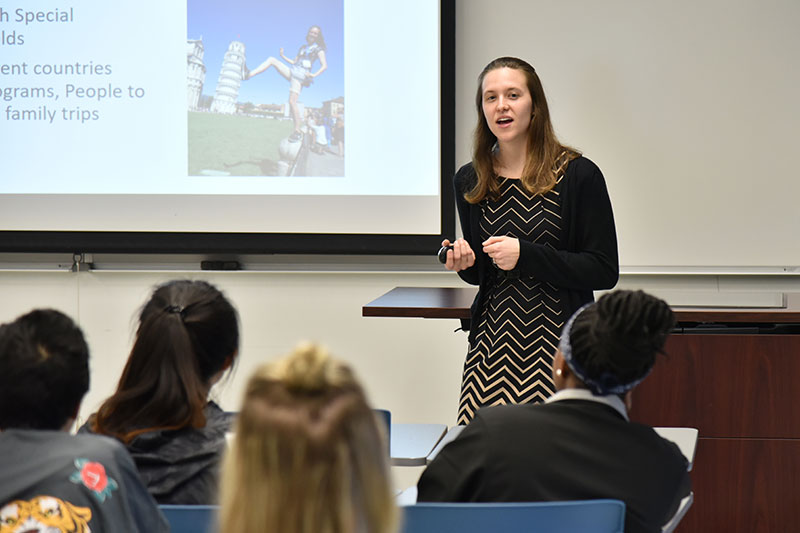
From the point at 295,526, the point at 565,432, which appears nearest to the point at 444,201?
the point at 565,432

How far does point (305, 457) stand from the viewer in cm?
78

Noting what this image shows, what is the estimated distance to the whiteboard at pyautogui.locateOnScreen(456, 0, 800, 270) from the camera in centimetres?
372

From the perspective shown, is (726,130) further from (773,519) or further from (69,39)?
(69,39)

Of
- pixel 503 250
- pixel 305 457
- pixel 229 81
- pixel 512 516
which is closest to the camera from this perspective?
pixel 305 457

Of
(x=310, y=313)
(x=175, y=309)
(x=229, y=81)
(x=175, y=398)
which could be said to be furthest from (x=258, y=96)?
(x=175, y=398)

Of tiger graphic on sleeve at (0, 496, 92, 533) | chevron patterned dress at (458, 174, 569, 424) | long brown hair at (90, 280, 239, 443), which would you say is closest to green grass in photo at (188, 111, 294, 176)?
chevron patterned dress at (458, 174, 569, 424)

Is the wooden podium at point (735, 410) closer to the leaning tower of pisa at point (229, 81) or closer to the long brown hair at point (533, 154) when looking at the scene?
the long brown hair at point (533, 154)

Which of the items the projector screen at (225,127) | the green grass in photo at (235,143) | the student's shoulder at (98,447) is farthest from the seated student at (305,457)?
the green grass in photo at (235,143)

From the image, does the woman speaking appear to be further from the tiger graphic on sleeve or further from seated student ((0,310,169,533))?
the tiger graphic on sleeve

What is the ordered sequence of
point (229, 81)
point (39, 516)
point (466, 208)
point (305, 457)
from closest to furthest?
point (305, 457), point (39, 516), point (466, 208), point (229, 81)

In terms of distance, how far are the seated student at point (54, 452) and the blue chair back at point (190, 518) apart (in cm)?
4

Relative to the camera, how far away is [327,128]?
154 inches

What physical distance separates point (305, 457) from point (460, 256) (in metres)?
1.47

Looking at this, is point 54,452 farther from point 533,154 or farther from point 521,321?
point 533,154
